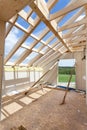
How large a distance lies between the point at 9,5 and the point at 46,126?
2364 millimetres

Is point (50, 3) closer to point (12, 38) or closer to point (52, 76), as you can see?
point (12, 38)

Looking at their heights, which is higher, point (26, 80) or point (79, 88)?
point (26, 80)

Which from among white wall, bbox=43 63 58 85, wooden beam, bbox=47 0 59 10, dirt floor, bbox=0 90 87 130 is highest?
wooden beam, bbox=47 0 59 10

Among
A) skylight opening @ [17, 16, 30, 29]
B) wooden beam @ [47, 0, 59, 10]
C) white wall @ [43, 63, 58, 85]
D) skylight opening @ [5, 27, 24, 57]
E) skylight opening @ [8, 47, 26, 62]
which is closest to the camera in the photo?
wooden beam @ [47, 0, 59, 10]

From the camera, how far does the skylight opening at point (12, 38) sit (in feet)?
10.1

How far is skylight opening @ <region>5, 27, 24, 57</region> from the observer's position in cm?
307

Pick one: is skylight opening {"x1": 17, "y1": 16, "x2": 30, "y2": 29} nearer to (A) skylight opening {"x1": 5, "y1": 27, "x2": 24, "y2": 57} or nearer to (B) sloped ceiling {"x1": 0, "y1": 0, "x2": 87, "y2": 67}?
(B) sloped ceiling {"x1": 0, "y1": 0, "x2": 87, "y2": 67}

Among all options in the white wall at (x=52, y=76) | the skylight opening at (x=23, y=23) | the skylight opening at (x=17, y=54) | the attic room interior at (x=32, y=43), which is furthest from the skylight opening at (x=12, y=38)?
the white wall at (x=52, y=76)

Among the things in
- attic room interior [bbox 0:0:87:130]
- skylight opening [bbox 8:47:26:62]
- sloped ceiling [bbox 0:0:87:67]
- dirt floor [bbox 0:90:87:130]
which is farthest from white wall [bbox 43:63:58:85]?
dirt floor [bbox 0:90:87:130]

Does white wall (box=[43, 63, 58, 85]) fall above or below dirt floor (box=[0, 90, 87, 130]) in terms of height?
above

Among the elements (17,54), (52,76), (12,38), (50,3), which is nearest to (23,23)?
(12,38)

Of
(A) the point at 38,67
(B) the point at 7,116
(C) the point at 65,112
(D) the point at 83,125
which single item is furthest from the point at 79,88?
(B) the point at 7,116

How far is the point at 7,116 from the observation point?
2.96 m

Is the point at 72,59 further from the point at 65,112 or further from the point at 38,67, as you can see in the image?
the point at 65,112
